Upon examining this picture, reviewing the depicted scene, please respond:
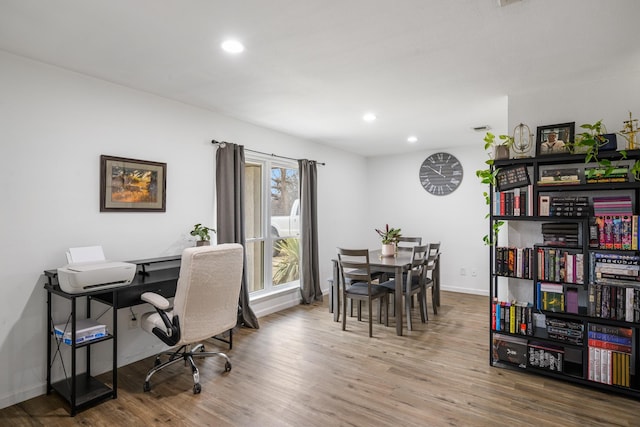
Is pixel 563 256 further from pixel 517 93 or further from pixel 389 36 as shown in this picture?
pixel 389 36

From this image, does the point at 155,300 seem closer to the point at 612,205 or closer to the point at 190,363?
the point at 190,363

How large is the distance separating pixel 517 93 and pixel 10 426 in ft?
15.2

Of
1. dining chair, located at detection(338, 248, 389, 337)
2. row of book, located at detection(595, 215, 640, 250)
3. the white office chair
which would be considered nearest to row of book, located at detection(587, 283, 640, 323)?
row of book, located at detection(595, 215, 640, 250)

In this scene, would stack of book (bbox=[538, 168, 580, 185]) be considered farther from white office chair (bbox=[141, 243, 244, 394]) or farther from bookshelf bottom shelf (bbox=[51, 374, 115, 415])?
bookshelf bottom shelf (bbox=[51, 374, 115, 415])

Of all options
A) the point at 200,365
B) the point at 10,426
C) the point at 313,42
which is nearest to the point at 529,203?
the point at 313,42

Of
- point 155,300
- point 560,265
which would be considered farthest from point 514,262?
point 155,300

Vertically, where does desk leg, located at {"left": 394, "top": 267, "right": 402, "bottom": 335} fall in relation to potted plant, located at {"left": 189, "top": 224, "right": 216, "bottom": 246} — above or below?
below

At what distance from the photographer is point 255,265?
4.69m

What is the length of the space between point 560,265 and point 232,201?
3171mm

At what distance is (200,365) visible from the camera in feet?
10.3

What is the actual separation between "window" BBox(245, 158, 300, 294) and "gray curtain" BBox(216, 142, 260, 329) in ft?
1.53

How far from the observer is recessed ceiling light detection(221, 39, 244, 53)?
2361 mm

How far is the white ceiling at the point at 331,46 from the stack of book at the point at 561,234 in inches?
48.0

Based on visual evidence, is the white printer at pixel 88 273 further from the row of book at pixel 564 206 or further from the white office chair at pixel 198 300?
the row of book at pixel 564 206
